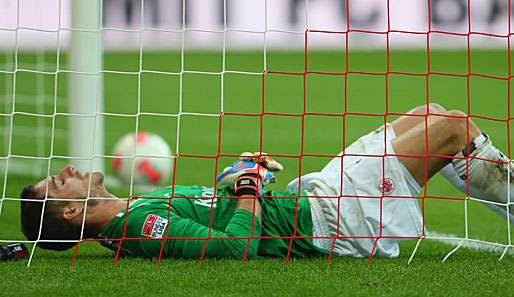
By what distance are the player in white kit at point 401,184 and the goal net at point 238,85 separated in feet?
0.25

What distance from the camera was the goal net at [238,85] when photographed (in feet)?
22.1

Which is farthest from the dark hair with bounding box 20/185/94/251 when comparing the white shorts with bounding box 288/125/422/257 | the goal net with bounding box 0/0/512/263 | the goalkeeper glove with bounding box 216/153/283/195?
the white shorts with bounding box 288/125/422/257

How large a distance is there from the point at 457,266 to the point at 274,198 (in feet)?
2.97

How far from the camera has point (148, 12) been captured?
1698 cm

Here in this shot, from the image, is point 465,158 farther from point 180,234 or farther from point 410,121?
point 180,234

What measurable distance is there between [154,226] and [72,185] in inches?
18.8

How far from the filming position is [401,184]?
4.44 metres

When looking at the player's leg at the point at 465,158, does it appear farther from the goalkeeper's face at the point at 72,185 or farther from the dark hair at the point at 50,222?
the dark hair at the point at 50,222

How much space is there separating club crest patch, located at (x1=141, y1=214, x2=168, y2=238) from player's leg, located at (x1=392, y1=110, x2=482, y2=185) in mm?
1156

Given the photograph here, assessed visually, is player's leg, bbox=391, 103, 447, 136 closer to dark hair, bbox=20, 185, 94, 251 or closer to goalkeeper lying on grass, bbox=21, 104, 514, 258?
goalkeeper lying on grass, bbox=21, 104, 514, 258

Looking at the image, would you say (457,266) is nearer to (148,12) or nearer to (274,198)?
(274,198)

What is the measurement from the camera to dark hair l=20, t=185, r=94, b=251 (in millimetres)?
4410

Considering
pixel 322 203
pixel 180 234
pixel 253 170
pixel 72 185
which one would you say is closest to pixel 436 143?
pixel 322 203

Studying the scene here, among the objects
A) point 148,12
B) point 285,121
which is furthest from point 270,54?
point 285,121
